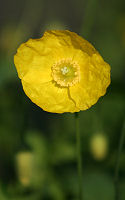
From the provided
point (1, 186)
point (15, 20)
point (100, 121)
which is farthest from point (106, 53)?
point (1, 186)

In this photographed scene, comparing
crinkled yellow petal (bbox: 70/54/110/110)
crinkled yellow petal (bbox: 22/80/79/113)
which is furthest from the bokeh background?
crinkled yellow petal (bbox: 70/54/110/110)

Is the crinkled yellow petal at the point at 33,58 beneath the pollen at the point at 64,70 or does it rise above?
above

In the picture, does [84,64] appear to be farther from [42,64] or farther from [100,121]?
[100,121]

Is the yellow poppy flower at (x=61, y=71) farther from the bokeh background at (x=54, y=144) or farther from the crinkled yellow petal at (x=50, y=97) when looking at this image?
the bokeh background at (x=54, y=144)

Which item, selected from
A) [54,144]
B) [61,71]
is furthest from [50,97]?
[54,144]

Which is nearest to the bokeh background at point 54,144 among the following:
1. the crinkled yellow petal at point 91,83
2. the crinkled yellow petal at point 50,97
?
the crinkled yellow petal at point 50,97

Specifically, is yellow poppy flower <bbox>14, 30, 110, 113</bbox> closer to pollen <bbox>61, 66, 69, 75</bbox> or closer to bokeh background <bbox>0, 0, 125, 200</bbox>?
pollen <bbox>61, 66, 69, 75</bbox>
